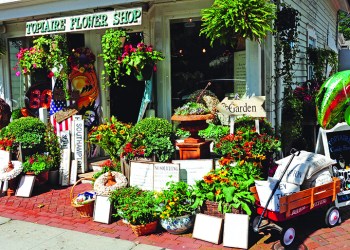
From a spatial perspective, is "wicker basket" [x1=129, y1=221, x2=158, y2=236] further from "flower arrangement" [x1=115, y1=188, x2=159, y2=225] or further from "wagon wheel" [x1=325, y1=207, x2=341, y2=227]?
"wagon wheel" [x1=325, y1=207, x2=341, y2=227]

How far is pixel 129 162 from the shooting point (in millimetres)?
5895

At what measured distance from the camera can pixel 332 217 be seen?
15.8 ft

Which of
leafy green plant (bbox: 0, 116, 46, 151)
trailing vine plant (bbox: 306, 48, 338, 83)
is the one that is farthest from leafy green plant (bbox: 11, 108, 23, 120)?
trailing vine plant (bbox: 306, 48, 338, 83)

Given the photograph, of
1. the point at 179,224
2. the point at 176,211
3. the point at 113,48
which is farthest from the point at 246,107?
the point at 113,48

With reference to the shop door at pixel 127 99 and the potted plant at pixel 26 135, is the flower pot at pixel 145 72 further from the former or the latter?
the potted plant at pixel 26 135

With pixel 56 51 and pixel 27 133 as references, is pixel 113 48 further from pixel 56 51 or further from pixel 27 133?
pixel 27 133

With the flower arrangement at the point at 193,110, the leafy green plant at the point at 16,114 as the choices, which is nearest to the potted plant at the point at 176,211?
the flower arrangement at the point at 193,110

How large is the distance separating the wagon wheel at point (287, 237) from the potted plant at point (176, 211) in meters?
1.12

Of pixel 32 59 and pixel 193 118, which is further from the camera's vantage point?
pixel 32 59

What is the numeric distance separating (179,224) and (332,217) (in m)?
1.92

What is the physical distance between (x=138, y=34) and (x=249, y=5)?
10.7 ft

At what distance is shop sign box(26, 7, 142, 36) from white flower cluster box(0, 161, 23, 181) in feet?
8.67

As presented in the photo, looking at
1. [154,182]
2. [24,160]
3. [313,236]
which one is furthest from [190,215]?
[24,160]

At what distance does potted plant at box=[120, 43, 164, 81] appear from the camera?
6.65m
